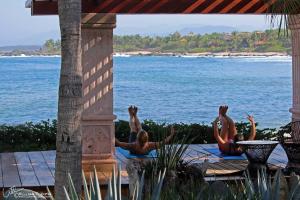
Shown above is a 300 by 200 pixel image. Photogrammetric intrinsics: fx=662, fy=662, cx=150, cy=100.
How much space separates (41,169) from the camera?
857 cm

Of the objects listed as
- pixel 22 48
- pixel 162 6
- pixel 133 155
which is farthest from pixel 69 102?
pixel 22 48

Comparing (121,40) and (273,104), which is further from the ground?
(121,40)

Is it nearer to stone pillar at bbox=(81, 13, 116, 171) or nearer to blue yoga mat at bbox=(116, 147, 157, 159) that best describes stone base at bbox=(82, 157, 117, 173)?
stone pillar at bbox=(81, 13, 116, 171)

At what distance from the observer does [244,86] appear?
5734 centimetres

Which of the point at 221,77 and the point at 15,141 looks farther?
the point at 221,77

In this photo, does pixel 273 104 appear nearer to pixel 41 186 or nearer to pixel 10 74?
pixel 41 186

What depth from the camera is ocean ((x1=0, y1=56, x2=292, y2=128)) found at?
123 ft

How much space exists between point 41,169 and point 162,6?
2617 mm

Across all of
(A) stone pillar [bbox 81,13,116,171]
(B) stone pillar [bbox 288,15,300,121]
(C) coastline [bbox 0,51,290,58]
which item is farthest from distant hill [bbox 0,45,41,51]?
(A) stone pillar [bbox 81,13,116,171]

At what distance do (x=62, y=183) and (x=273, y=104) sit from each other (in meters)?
38.4

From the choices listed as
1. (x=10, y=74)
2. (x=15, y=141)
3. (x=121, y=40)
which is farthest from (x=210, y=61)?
(x=15, y=141)

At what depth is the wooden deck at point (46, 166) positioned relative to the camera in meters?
7.51

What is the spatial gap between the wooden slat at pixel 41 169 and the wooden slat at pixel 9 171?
249 mm

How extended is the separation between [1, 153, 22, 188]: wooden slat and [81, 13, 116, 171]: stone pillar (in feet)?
2.92
